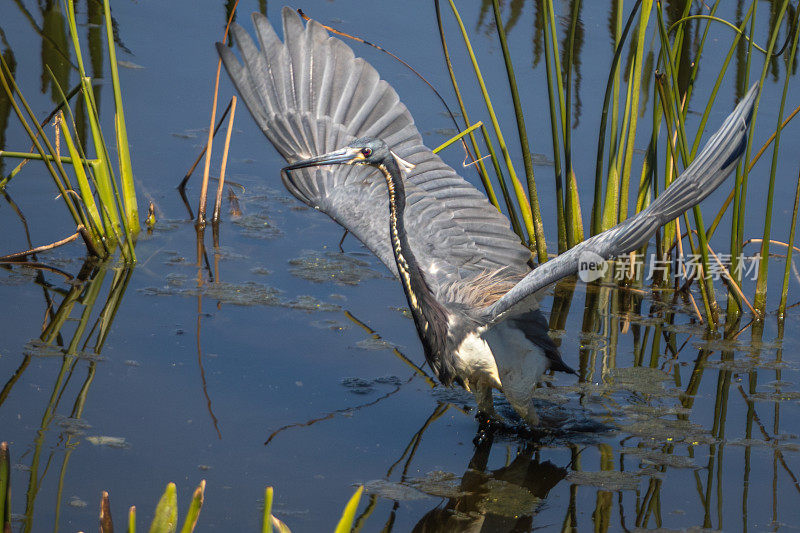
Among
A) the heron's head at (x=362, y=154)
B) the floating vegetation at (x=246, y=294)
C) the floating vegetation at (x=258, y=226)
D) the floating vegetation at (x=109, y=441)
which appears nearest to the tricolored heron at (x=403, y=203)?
the heron's head at (x=362, y=154)

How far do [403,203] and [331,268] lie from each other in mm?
1383

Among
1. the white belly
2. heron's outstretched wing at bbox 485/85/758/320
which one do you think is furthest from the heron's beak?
heron's outstretched wing at bbox 485/85/758/320

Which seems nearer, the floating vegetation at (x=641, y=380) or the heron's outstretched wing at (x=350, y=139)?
the floating vegetation at (x=641, y=380)

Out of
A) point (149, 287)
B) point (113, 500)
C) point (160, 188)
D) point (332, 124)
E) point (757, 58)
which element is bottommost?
point (113, 500)

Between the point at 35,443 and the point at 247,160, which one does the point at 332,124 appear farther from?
the point at 35,443

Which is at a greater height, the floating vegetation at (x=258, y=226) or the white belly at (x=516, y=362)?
the floating vegetation at (x=258, y=226)

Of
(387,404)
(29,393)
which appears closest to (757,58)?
(387,404)

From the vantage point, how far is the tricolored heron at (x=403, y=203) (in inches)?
168

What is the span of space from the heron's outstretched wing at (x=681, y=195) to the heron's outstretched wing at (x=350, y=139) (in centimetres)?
148

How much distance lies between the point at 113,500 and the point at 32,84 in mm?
4308

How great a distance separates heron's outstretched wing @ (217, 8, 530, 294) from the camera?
16.1ft

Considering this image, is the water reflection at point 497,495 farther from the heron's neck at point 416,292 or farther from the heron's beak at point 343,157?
the heron's beak at point 343,157

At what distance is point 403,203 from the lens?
13.9 ft

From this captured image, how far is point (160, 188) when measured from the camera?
6.12 m
